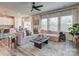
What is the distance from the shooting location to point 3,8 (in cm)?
214

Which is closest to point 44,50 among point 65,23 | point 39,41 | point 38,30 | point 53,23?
point 39,41

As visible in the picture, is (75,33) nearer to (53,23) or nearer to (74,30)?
(74,30)

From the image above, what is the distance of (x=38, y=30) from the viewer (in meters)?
2.29

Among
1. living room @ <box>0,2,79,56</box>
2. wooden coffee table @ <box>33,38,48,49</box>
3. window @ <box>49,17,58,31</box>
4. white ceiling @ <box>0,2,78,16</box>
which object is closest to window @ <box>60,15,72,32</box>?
living room @ <box>0,2,79,56</box>

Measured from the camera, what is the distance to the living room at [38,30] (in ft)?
7.04

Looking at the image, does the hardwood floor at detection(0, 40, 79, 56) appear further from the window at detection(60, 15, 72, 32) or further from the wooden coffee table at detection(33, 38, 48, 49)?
the window at detection(60, 15, 72, 32)

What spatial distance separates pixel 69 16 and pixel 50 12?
0.38m

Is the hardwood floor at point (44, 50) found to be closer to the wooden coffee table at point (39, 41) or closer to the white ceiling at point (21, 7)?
the wooden coffee table at point (39, 41)

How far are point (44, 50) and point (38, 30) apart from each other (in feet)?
1.41

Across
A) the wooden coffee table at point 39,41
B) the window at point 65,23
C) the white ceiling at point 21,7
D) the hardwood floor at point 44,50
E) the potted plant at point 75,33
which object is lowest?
the hardwood floor at point 44,50

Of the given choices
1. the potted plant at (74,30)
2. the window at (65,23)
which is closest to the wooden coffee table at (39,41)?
the window at (65,23)

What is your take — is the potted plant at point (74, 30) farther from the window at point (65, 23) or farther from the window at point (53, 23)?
the window at point (53, 23)

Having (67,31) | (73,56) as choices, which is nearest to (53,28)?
(67,31)

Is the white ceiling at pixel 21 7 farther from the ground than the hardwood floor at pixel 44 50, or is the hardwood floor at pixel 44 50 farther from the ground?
the white ceiling at pixel 21 7
